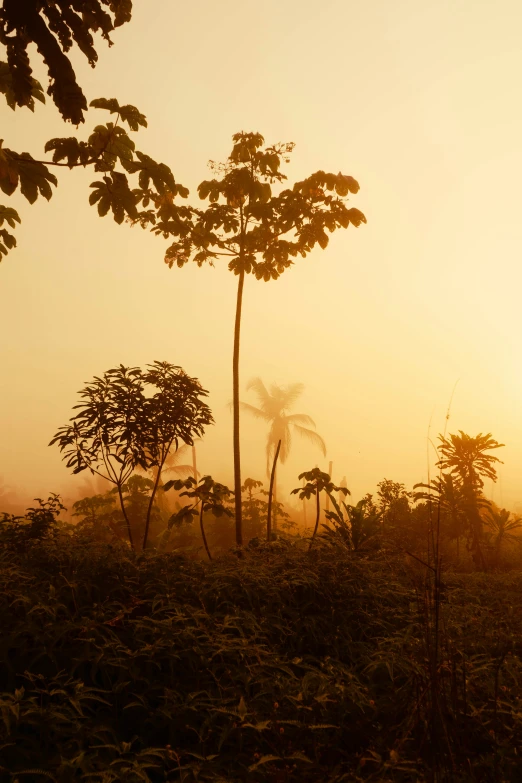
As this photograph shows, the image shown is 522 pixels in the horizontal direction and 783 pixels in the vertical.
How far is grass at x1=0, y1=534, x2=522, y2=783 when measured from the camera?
8.46ft

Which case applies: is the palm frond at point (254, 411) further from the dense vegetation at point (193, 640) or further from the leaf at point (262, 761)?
the leaf at point (262, 761)

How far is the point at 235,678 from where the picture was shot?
3.41 metres

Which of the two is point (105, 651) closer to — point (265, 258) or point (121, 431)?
point (121, 431)

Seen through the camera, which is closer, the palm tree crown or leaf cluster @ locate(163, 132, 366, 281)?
leaf cluster @ locate(163, 132, 366, 281)

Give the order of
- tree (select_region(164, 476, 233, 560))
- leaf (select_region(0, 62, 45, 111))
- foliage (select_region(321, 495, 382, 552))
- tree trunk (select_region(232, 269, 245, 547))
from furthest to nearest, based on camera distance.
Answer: tree trunk (select_region(232, 269, 245, 547)), foliage (select_region(321, 495, 382, 552)), tree (select_region(164, 476, 233, 560)), leaf (select_region(0, 62, 45, 111))

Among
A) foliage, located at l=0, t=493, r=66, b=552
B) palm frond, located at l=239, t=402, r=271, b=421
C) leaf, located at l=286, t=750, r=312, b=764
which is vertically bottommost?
leaf, located at l=286, t=750, r=312, b=764

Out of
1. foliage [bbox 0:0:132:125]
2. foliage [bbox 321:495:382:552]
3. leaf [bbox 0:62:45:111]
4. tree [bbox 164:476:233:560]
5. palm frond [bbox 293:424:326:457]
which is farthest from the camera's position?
palm frond [bbox 293:424:326:457]

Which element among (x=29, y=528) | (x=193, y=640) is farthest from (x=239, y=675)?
(x=29, y=528)

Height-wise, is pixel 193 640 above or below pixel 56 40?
below

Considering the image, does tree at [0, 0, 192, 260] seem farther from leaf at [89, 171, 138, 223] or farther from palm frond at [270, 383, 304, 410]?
palm frond at [270, 383, 304, 410]

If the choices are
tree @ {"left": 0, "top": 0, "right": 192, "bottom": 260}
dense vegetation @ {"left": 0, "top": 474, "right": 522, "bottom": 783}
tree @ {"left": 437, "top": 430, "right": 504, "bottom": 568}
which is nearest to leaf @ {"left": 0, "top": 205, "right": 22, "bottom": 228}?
tree @ {"left": 0, "top": 0, "right": 192, "bottom": 260}

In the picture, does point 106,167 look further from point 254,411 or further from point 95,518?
point 254,411

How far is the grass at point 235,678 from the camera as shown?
2.58m

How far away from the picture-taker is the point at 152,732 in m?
3.07
